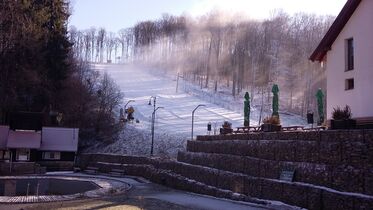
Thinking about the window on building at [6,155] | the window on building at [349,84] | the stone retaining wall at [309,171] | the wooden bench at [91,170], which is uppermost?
the window on building at [349,84]

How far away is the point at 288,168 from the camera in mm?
19422

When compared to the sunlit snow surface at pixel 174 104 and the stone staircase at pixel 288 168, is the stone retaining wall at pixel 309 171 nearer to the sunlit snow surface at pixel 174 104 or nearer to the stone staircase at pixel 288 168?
the stone staircase at pixel 288 168

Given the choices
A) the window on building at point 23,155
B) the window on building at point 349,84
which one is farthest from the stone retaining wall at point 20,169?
the window on building at point 349,84

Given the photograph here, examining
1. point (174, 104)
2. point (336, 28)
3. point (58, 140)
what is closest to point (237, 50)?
point (174, 104)

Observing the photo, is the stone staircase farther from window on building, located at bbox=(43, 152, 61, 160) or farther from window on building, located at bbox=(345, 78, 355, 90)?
window on building, located at bbox=(43, 152, 61, 160)

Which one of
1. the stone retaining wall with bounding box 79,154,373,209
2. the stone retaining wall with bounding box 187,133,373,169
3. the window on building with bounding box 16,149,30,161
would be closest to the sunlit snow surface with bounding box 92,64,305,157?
the stone retaining wall with bounding box 79,154,373,209

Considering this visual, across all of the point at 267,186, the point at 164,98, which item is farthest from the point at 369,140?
the point at 164,98

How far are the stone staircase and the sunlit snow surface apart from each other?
3007 cm

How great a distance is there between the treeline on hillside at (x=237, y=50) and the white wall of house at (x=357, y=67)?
48071 millimetres

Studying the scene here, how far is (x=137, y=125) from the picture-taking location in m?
69.7

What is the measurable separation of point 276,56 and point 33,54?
50.3 metres

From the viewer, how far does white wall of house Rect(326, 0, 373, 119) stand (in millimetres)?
21609

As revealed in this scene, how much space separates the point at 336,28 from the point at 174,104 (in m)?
59.5

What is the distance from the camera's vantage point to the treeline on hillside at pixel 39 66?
47.3 meters
